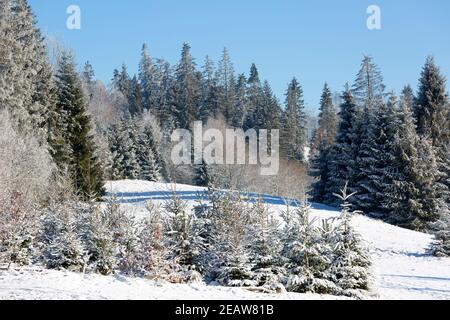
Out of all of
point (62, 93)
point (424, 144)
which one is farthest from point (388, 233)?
point (62, 93)

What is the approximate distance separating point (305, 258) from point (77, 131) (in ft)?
72.0

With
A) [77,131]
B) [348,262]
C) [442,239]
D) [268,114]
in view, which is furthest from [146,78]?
[348,262]

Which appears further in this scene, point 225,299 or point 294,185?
point 294,185

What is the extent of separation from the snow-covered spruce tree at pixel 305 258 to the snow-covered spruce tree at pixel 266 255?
212 mm

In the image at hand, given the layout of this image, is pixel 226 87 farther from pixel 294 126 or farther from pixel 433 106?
pixel 433 106

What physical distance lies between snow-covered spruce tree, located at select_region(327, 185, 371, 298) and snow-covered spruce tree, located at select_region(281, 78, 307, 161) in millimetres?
51895

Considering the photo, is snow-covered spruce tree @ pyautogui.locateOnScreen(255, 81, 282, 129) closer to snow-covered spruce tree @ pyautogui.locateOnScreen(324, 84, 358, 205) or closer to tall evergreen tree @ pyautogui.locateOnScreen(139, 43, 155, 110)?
tall evergreen tree @ pyautogui.locateOnScreen(139, 43, 155, 110)

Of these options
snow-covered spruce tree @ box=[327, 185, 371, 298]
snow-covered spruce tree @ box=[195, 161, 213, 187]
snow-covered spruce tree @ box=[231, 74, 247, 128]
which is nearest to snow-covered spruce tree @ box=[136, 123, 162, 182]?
snow-covered spruce tree @ box=[195, 161, 213, 187]

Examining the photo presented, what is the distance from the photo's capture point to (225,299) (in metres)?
8.13

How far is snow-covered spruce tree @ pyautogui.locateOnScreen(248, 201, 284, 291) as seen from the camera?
385 inches

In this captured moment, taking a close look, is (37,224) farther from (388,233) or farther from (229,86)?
(229,86)

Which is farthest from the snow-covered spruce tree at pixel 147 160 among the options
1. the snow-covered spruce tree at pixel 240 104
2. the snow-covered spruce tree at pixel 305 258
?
the snow-covered spruce tree at pixel 305 258

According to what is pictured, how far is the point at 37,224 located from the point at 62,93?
1945cm

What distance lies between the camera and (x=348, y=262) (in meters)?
9.93
